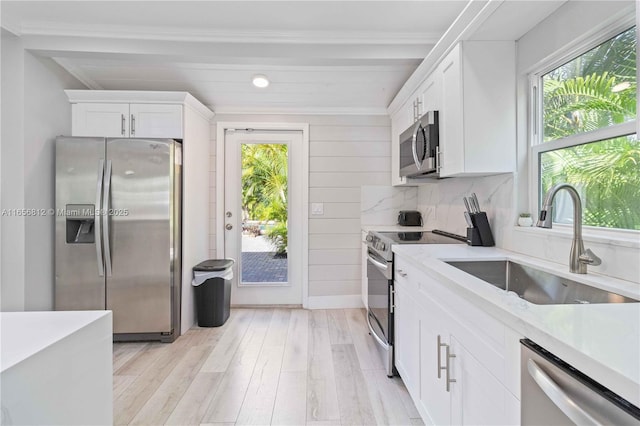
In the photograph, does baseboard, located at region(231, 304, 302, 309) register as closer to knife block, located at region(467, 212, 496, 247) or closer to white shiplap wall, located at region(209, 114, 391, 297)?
white shiplap wall, located at region(209, 114, 391, 297)

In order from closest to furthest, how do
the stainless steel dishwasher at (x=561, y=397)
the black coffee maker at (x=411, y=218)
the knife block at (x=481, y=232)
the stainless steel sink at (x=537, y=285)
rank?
the stainless steel dishwasher at (x=561, y=397) < the stainless steel sink at (x=537, y=285) < the knife block at (x=481, y=232) < the black coffee maker at (x=411, y=218)

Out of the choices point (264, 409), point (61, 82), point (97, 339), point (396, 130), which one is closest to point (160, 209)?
point (61, 82)

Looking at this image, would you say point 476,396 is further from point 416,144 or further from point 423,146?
point 416,144

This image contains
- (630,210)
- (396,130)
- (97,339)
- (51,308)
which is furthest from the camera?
(396,130)

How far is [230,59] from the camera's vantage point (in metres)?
2.49

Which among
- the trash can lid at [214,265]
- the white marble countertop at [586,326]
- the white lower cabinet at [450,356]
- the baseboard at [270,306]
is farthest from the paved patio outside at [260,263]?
the white marble countertop at [586,326]

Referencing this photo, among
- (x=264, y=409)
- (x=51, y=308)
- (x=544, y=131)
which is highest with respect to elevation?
(x=544, y=131)

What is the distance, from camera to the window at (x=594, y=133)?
132cm

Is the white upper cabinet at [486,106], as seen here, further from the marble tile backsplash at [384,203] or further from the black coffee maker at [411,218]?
the marble tile backsplash at [384,203]

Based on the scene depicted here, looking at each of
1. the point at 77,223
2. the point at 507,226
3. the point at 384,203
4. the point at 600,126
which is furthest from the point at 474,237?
the point at 77,223

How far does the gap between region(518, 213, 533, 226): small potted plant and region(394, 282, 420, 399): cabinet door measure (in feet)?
2.51

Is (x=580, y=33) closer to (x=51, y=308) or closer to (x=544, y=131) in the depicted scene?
(x=544, y=131)

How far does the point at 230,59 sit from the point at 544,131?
2.20 m

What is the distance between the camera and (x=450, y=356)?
4.29 feet
